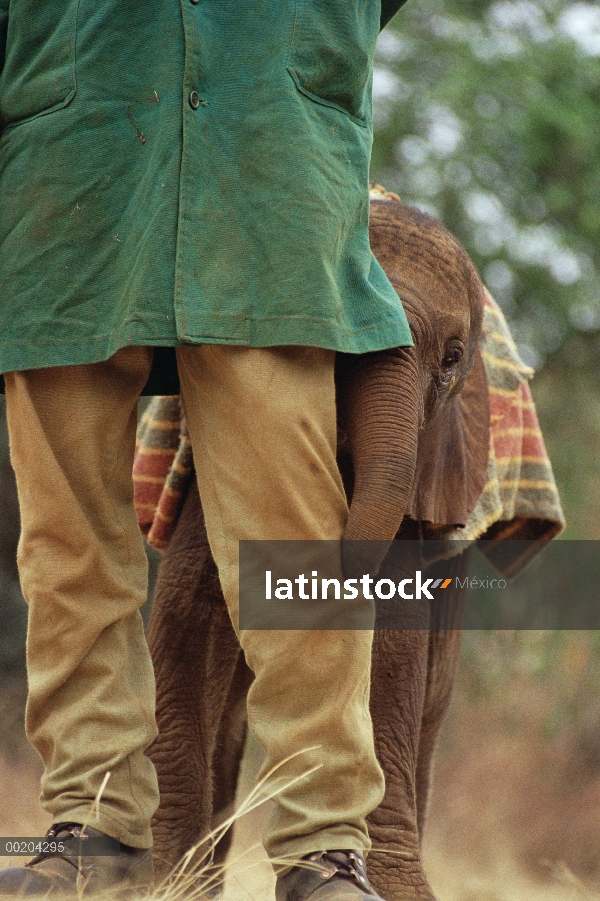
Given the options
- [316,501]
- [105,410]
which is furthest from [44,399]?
[316,501]

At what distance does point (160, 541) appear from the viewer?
3637mm

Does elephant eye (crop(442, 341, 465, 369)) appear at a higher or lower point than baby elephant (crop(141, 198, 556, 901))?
higher

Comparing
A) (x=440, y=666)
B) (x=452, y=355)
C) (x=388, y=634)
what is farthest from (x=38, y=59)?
(x=440, y=666)

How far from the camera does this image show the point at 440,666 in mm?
3803

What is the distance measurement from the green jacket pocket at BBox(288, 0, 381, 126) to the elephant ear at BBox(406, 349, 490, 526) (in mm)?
956

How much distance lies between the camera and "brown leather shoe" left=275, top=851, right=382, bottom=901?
7.44 feet

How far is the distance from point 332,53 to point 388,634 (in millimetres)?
1436

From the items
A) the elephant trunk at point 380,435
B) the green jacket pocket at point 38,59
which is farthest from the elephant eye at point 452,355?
the green jacket pocket at point 38,59

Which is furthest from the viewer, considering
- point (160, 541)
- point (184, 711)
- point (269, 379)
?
point (160, 541)

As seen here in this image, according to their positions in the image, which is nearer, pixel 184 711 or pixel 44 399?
pixel 44 399

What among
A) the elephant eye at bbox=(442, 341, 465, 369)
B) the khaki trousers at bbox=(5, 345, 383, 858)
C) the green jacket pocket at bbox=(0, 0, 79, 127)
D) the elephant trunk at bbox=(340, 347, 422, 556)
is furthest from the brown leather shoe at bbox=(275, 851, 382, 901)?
the green jacket pocket at bbox=(0, 0, 79, 127)

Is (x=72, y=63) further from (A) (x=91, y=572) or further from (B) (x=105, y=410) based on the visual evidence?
(A) (x=91, y=572)

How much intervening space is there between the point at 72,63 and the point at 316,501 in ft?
2.93

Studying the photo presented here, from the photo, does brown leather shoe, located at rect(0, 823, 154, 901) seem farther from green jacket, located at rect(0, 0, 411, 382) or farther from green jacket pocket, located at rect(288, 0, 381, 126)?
green jacket pocket, located at rect(288, 0, 381, 126)
